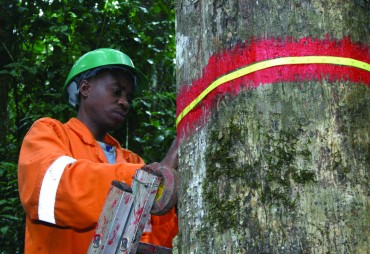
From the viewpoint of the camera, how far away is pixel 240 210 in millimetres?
1260

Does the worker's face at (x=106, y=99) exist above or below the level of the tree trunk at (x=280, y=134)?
above

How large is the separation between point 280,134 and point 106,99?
208 cm

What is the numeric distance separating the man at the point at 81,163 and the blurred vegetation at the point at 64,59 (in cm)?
141

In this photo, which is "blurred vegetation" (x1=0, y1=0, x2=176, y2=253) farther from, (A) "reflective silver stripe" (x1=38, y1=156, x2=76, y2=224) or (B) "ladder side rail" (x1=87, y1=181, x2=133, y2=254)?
(B) "ladder side rail" (x1=87, y1=181, x2=133, y2=254)

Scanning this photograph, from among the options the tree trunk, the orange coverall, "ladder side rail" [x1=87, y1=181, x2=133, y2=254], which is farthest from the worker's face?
the tree trunk

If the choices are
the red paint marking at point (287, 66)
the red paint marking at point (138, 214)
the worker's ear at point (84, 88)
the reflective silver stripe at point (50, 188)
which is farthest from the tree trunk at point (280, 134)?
the worker's ear at point (84, 88)

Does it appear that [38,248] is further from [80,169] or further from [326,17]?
[326,17]

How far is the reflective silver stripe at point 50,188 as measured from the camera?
229cm

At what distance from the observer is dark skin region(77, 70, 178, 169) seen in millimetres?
3246

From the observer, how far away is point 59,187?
228cm

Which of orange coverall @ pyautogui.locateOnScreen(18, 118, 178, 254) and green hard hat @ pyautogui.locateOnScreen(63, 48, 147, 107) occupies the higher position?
green hard hat @ pyautogui.locateOnScreen(63, 48, 147, 107)

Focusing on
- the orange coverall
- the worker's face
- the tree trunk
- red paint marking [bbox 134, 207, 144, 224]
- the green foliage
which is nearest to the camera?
the tree trunk

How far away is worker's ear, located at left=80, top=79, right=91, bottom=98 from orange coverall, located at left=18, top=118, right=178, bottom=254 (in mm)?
464

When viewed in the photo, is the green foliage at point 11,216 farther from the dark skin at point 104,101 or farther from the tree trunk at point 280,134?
the tree trunk at point 280,134
